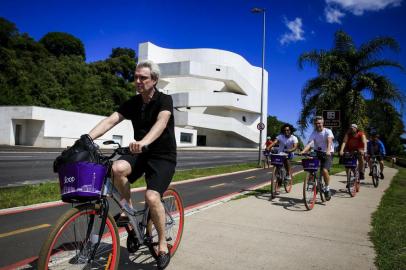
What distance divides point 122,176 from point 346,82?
18.9 m

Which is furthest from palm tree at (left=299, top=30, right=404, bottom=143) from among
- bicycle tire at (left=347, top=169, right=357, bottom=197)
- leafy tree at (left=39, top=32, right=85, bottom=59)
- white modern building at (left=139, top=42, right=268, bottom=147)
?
leafy tree at (left=39, top=32, right=85, bottom=59)

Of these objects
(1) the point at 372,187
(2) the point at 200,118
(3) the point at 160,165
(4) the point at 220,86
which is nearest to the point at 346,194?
(1) the point at 372,187

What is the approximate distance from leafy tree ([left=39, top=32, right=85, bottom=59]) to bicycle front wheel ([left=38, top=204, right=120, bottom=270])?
72.5 m

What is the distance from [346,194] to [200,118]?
46531 millimetres

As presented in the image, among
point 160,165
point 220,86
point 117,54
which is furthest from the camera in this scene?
point 117,54

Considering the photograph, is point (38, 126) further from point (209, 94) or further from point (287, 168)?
point (209, 94)

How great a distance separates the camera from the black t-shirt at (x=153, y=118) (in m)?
3.32

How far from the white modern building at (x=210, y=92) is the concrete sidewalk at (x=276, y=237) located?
47.7 meters

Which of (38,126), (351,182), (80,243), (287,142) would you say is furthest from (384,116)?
(38,126)

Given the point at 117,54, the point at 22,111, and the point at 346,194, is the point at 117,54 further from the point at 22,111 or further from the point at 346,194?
the point at 346,194

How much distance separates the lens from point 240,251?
4.16 m

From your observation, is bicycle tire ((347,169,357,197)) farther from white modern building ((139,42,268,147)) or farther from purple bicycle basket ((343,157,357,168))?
white modern building ((139,42,268,147))

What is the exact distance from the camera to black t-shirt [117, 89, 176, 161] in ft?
10.9

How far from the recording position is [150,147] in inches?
133
